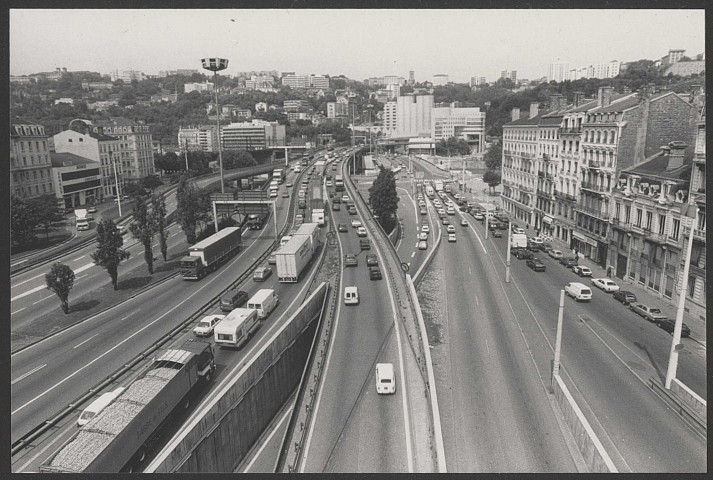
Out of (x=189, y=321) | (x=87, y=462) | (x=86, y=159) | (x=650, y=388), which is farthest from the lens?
(x=86, y=159)

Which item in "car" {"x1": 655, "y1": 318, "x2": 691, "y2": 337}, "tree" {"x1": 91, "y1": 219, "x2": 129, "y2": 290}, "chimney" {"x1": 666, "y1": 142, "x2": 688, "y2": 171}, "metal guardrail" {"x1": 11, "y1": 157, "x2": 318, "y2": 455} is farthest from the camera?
"chimney" {"x1": 666, "y1": 142, "x2": 688, "y2": 171}

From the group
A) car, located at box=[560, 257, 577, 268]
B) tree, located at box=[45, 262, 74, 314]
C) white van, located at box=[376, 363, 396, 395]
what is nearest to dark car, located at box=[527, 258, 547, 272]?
car, located at box=[560, 257, 577, 268]

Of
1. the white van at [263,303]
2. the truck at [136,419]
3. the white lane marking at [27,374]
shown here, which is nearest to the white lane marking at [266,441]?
the truck at [136,419]

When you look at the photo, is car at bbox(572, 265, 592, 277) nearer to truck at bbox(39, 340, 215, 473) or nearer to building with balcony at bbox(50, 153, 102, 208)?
truck at bbox(39, 340, 215, 473)

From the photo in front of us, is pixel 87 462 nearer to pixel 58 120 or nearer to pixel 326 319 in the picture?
pixel 326 319

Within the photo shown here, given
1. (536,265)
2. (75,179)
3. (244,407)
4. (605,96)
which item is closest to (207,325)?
(244,407)

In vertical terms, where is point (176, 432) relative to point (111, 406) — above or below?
below

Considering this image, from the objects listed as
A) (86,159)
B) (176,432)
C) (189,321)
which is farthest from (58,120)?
(176,432)

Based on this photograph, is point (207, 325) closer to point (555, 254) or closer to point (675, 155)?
point (555, 254)
